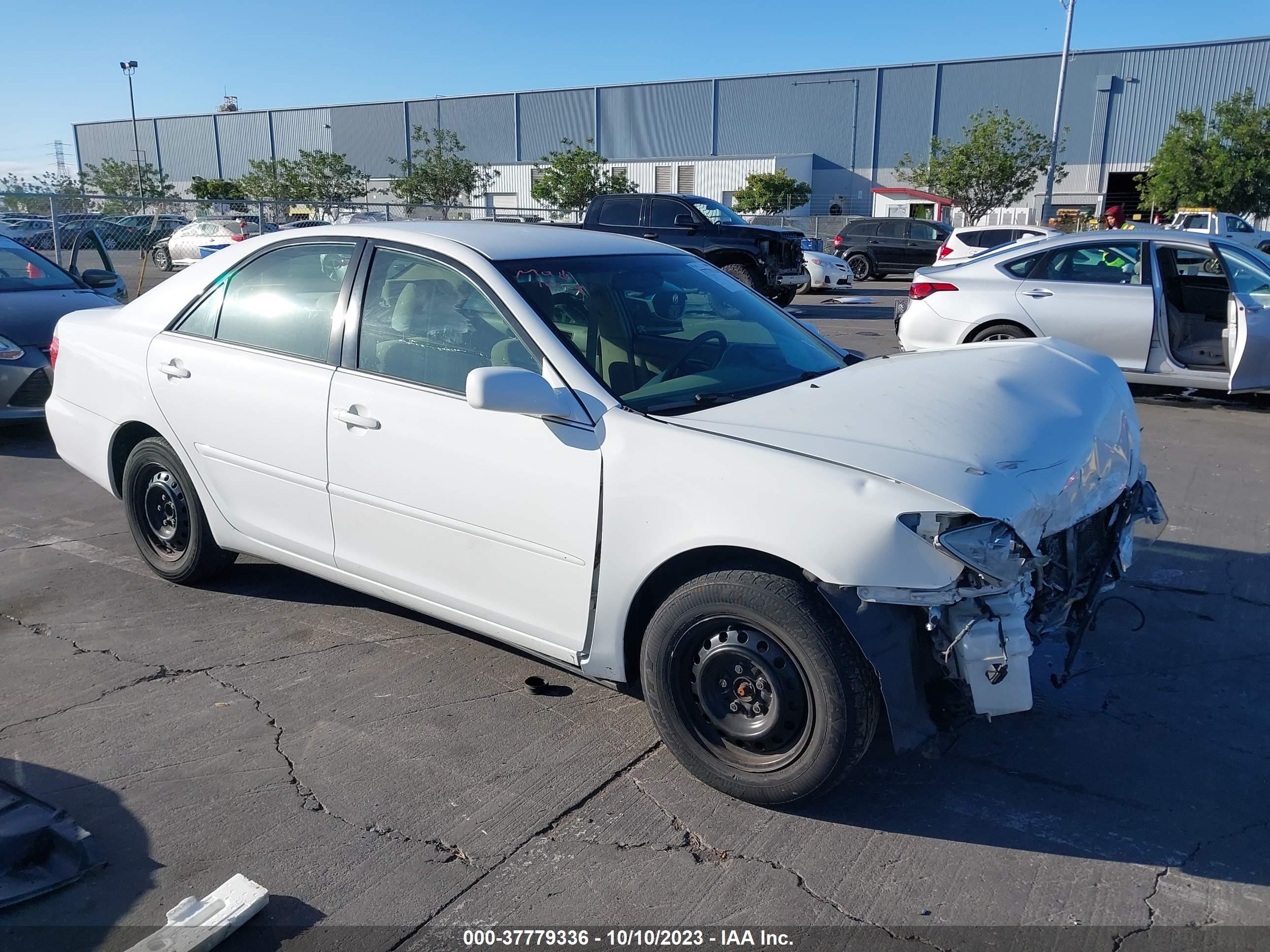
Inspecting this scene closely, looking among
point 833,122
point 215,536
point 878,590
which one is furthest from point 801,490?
point 833,122

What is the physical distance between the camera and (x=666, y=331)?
3.91 m

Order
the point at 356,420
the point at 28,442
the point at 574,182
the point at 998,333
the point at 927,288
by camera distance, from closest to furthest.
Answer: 1. the point at 356,420
2. the point at 28,442
3. the point at 998,333
4. the point at 927,288
5. the point at 574,182

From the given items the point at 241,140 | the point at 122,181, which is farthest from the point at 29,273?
the point at 241,140

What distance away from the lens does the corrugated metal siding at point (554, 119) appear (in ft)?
186

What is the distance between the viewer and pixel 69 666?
4.11 m

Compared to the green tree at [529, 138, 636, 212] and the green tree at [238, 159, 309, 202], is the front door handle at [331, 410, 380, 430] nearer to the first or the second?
the green tree at [529, 138, 636, 212]

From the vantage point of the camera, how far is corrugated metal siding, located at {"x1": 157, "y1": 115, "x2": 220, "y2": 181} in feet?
226

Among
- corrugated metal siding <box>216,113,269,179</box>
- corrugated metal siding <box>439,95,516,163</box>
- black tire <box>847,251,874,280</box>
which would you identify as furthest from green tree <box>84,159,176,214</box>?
black tire <box>847,251,874,280</box>

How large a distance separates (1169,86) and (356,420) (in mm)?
51265

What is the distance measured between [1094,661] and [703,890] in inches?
86.0

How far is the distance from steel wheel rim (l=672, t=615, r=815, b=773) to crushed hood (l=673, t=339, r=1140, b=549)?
0.59 meters

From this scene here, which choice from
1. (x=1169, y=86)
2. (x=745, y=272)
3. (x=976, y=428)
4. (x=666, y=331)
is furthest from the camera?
(x=1169, y=86)

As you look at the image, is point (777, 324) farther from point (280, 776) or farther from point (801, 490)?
point (280, 776)

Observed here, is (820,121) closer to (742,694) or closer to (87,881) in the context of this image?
(742,694)
